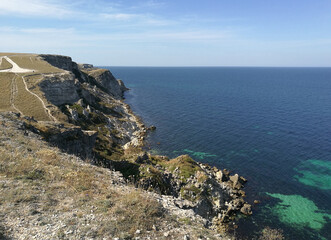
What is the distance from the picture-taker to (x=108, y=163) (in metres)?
35.1

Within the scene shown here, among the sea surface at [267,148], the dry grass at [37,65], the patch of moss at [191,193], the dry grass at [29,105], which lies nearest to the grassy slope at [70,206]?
the patch of moss at [191,193]

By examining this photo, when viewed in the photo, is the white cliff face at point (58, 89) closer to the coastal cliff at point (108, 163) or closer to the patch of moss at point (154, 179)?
the coastal cliff at point (108, 163)

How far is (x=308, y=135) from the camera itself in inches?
2990

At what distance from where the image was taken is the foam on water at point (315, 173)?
5062 cm

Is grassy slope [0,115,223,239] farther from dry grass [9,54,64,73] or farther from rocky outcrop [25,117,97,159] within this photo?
dry grass [9,54,64,73]

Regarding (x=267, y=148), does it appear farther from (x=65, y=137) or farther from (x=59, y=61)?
(x=59, y=61)

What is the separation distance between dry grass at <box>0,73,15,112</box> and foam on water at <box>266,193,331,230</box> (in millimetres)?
61440

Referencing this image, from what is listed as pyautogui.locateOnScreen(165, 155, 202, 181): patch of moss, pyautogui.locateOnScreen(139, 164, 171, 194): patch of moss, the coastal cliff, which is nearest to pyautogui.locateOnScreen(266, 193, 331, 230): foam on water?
the coastal cliff

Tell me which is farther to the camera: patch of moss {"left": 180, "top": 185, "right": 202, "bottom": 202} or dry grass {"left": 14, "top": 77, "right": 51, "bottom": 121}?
dry grass {"left": 14, "top": 77, "right": 51, "bottom": 121}

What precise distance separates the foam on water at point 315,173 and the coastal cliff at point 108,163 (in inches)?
678

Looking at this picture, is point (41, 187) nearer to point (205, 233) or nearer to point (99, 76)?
point (205, 233)

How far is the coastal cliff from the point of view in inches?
579

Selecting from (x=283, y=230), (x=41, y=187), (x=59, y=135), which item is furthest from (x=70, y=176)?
(x=283, y=230)

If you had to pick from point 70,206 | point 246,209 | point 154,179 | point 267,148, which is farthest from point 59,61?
point 70,206
